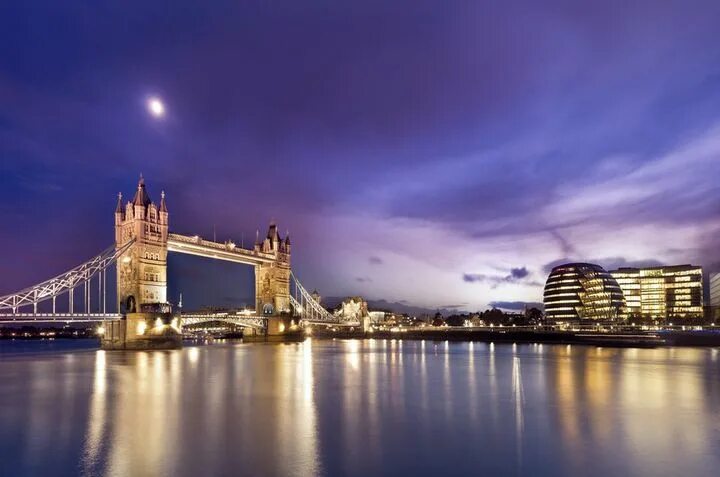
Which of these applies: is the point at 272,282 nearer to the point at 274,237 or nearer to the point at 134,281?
the point at 274,237

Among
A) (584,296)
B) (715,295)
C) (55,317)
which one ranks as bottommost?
(715,295)

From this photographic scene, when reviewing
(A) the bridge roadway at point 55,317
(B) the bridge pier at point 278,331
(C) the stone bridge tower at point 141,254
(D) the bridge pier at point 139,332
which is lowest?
(B) the bridge pier at point 278,331

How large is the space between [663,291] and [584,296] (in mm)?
38648

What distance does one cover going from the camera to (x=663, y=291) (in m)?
168

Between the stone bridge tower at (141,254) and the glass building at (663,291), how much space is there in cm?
13407

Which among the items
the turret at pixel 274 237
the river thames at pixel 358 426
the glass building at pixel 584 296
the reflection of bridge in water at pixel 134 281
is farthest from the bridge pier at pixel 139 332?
the glass building at pixel 584 296

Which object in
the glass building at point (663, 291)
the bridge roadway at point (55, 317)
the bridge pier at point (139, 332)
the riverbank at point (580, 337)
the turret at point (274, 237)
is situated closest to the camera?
the bridge roadway at point (55, 317)

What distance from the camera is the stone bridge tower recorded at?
67.5 meters

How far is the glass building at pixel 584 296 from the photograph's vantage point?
144750 mm

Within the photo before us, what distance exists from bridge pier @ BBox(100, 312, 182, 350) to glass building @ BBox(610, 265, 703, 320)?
5296 inches

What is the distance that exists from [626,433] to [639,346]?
75200 mm

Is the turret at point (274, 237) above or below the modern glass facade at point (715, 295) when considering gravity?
above

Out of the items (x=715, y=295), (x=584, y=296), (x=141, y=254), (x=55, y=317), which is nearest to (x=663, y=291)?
(x=715, y=295)

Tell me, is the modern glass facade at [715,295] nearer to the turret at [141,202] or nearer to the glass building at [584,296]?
the glass building at [584,296]
